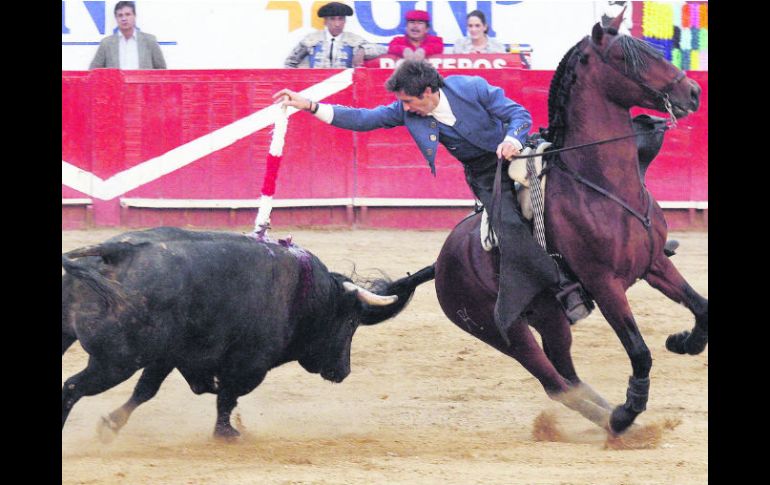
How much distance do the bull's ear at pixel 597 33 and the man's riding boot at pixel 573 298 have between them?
105cm

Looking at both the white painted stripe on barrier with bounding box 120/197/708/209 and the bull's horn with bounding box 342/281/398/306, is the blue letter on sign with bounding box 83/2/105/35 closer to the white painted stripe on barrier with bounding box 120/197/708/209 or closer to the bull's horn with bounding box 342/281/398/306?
the white painted stripe on barrier with bounding box 120/197/708/209

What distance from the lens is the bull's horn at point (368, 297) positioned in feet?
19.4

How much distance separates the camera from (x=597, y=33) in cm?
534

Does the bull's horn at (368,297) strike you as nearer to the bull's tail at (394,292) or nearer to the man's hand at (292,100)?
the bull's tail at (394,292)

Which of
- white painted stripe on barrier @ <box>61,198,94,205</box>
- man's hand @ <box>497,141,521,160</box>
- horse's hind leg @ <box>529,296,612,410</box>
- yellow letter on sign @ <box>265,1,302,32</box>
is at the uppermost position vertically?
yellow letter on sign @ <box>265,1,302,32</box>

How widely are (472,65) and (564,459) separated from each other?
6175 mm

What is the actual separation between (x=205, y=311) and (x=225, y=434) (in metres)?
0.72

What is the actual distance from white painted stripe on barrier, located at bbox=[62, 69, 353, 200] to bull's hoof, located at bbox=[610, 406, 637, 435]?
5.93m

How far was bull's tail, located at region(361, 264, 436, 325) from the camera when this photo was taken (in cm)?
609

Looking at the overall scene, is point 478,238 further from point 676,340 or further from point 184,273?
point 184,273

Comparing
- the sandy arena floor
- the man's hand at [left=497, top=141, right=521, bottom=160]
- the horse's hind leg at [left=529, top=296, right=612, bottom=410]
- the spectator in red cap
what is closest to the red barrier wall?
the spectator in red cap

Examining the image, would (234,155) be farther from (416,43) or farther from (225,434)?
(225,434)

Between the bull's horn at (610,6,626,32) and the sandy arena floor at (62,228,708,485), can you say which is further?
the bull's horn at (610,6,626,32)
